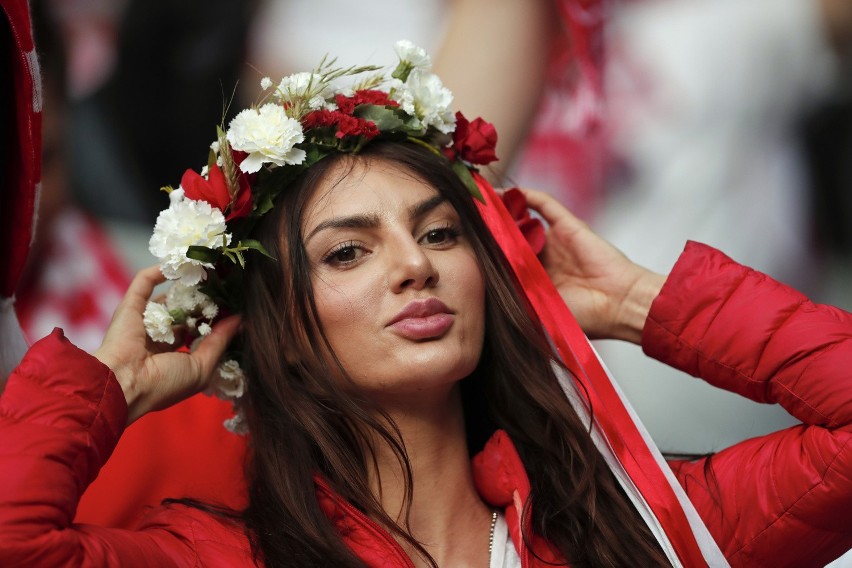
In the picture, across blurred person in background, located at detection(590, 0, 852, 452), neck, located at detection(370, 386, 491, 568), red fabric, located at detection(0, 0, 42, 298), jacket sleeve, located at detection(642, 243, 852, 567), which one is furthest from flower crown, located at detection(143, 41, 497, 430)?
blurred person in background, located at detection(590, 0, 852, 452)

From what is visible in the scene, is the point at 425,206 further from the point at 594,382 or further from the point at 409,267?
the point at 594,382

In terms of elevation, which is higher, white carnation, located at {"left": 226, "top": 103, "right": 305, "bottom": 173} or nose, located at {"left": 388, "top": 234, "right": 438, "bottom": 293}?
white carnation, located at {"left": 226, "top": 103, "right": 305, "bottom": 173}

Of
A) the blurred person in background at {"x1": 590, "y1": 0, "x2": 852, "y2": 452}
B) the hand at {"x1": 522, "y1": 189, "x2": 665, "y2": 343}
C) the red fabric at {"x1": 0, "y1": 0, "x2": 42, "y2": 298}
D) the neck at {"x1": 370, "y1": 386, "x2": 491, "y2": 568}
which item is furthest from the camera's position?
the blurred person in background at {"x1": 590, "y1": 0, "x2": 852, "y2": 452}

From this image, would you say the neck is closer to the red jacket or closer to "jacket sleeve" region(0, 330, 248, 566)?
the red jacket

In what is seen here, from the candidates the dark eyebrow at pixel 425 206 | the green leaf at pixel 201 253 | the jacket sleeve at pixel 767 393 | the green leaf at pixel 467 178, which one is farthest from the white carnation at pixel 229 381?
the jacket sleeve at pixel 767 393

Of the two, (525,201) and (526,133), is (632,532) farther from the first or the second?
(526,133)

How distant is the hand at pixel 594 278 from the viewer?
2066 millimetres

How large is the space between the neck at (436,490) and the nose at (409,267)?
0.80ft

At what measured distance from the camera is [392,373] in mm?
1745

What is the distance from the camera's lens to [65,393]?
5.06 ft

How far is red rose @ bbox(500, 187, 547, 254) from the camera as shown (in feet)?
6.90

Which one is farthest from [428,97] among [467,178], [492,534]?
[492,534]

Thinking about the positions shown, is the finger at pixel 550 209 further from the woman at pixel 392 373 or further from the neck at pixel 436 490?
the neck at pixel 436 490

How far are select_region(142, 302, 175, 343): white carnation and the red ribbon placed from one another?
2.01 ft
